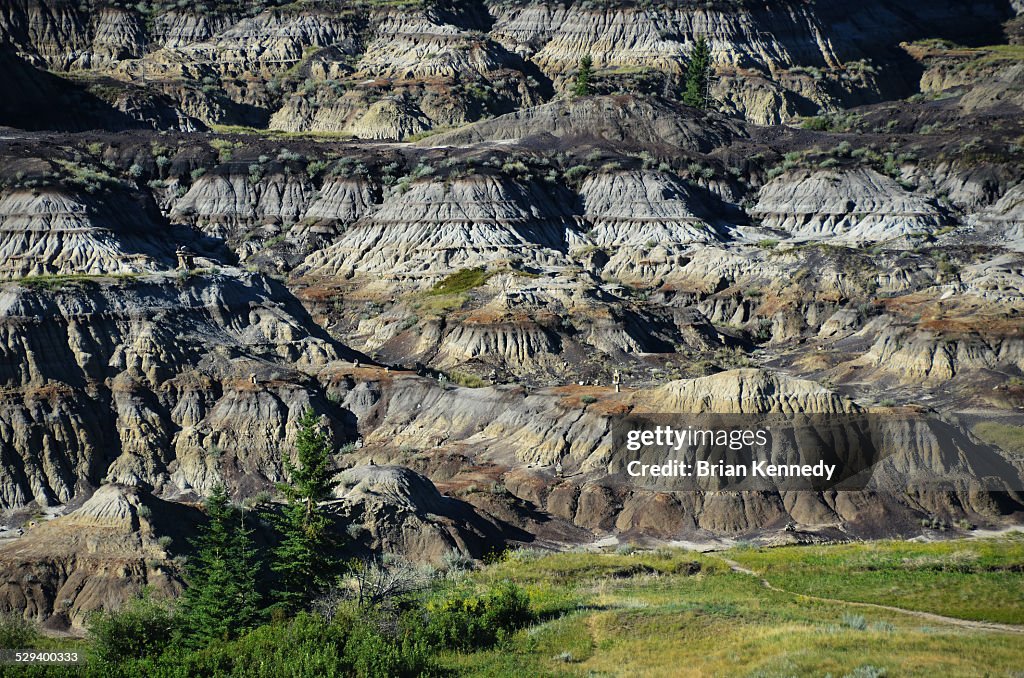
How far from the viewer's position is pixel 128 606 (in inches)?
2267

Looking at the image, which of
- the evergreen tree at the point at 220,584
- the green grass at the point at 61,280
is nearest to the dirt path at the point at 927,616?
the evergreen tree at the point at 220,584

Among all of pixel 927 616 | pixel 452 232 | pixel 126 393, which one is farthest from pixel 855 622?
pixel 452 232

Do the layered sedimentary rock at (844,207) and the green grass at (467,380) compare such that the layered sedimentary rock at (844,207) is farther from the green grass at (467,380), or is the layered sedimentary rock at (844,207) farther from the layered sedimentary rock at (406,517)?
the layered sedimentary rock at (406,517)

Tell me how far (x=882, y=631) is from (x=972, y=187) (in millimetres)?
105401

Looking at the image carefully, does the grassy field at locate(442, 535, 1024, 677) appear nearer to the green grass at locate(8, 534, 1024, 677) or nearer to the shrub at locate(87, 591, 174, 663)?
the green grass at locate(8, 534, 1024, 677)

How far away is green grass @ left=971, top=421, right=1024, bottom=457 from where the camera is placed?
81.6 metres

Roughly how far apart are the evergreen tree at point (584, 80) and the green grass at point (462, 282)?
5808 centimetres

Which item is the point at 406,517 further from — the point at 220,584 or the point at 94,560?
the point at 220,584

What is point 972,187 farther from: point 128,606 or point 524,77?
point 128,606

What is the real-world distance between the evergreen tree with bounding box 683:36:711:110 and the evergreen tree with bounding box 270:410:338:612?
12058cm

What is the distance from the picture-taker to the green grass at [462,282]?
11794 centimetres

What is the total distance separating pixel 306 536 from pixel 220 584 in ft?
19.6

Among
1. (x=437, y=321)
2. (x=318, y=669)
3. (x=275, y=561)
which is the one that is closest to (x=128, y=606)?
(x=275, y=561)

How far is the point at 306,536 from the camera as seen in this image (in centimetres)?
5934
